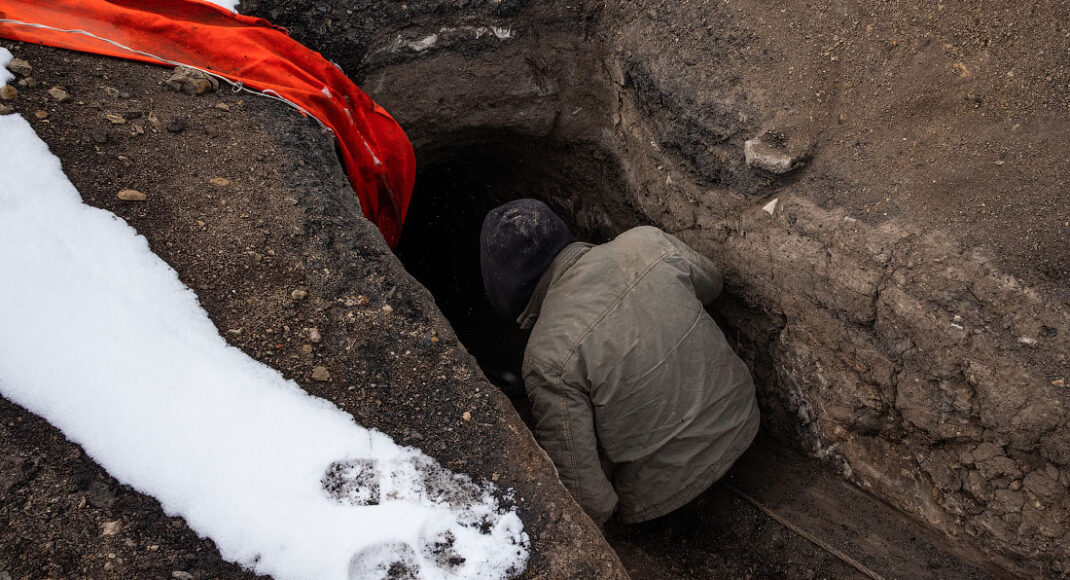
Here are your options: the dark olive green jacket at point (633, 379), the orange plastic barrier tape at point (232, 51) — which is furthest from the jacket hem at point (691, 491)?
the orange plastic barrier tape at point (232, 51)

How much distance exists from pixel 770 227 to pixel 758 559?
1.20 meters

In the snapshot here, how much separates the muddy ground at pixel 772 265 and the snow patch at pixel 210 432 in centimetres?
6

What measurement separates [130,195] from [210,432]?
0.76 metres

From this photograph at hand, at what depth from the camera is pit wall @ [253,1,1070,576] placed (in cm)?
187

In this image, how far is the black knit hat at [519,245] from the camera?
2154 millimetres

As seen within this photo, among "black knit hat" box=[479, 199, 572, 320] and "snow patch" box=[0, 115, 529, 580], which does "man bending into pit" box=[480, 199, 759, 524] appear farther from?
"snow patch" box=[0, 115, 529, 580]

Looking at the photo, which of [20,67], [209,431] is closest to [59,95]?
[20,67]

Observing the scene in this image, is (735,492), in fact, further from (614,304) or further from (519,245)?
(519,245)

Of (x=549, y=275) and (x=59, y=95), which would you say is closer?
(x=59, y=95)

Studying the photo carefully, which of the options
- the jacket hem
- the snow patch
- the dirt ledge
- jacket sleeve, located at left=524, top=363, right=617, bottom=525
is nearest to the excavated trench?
the jacket hem

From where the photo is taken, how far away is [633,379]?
78.7 inches

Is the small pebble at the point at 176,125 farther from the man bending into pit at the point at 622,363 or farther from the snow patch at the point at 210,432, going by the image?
the man bending into pit at the point at 622,363

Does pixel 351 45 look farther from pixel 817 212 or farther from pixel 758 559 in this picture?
pixel 758 559

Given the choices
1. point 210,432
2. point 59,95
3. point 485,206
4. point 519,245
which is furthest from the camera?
point 485,206
